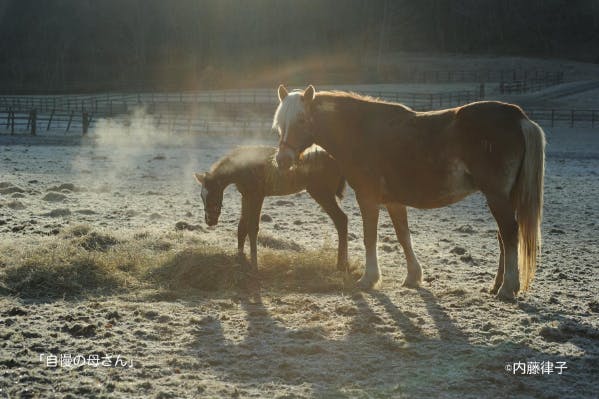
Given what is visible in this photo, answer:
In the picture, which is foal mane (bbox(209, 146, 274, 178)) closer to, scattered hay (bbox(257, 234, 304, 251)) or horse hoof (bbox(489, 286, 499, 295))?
scattered hay (bbox(257, 234, 304, 251))

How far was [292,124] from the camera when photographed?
24.0 feet

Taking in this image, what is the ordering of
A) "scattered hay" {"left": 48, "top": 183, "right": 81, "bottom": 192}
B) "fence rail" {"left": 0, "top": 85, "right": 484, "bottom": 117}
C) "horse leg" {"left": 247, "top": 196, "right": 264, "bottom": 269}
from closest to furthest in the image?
"horse leg" {"left": 247, "top": 196, "right": 264, "bottom": 269} → "scattered hay" {"left": 48, "top": 183, "right": 81, "bottom": 192} → "fence rail" {"left": 0, "top": 85, "right": 484, "bottom": 117}

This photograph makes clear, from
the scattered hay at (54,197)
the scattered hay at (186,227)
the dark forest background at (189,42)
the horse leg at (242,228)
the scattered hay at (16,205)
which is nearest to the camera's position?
the horse leg at (242,228)

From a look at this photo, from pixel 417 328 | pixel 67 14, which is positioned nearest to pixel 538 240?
pixel 417 328

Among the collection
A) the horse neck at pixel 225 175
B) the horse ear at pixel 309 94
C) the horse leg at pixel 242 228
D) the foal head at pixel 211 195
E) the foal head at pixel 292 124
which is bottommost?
the horse leg at pixel 242 228

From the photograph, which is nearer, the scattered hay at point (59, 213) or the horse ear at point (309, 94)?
the horse ear at point (309, 94)

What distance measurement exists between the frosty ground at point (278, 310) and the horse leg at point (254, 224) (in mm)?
200

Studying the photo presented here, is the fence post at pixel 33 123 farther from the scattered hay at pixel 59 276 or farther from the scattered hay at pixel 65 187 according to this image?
the scattered hay at pixel 59 276

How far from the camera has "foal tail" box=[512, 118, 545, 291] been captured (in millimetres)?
6652

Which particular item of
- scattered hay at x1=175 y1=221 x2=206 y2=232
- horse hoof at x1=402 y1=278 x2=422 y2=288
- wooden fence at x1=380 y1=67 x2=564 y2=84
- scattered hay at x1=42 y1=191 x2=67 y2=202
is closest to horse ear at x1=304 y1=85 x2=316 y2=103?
horse hoof at x1=402 y1=278 x2=422 y2=288

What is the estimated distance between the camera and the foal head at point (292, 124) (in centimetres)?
727

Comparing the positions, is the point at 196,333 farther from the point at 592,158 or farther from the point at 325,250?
the point at 592,158

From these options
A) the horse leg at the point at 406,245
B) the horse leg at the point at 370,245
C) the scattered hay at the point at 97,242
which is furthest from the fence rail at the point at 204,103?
the horse leg at the point at 370,245

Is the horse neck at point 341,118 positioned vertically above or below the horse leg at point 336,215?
above
